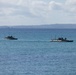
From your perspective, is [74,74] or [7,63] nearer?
[74,74]

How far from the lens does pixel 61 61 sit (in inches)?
3039

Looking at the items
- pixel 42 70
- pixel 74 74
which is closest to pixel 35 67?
pixel 42 70

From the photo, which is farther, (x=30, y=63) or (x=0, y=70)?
(x=30, y=63)

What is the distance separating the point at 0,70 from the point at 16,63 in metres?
10.4

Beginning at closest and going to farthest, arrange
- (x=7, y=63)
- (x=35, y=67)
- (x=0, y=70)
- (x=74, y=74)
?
1. (x=74, y=74)
2. (x=0, y=70)
3. (x=35, y=67)
4. (x=7, y=63)

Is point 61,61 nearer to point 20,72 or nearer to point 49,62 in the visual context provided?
Result: point 49,62

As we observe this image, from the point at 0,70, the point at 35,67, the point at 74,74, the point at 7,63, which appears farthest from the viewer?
the point at 7,63

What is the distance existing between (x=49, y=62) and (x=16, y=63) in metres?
6.43

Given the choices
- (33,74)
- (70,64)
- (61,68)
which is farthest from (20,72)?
(70,64)

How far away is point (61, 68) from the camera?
219 feet

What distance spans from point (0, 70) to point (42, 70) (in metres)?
6.67

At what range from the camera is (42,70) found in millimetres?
64188

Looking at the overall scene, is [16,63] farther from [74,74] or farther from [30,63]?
[74,74]

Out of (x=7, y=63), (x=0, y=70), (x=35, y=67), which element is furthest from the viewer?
(x=7, y=63)
